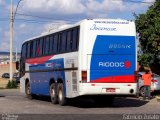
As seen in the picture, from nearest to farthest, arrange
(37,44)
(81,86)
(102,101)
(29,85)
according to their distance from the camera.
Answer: (81,86) < (102,101) < (37,44) < (29,85)

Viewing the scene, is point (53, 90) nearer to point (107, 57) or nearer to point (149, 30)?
point (107, 57)

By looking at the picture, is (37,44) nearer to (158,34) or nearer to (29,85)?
(29,85)

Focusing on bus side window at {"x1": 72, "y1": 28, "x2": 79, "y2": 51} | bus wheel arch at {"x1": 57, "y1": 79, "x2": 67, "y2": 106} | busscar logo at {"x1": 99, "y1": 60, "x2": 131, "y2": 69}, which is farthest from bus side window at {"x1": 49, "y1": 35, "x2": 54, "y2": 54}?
busscar logo at {"x1": 99, "y1": 60, "x2": 131, "y2": 69}

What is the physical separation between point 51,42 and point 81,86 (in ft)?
14.5

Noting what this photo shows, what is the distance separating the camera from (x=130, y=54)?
770 inches

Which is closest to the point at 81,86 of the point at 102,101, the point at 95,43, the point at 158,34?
the point at 95,43

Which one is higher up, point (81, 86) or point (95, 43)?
point (95, 43)

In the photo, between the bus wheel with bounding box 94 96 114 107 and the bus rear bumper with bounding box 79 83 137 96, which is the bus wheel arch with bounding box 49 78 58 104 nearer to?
the bus wheel with bounding box 94 96 114 107

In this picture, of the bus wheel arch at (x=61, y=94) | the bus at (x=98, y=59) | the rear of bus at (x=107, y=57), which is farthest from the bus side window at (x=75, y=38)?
the bus wheel arch at (x=61, y=94)

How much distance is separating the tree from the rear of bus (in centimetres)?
872

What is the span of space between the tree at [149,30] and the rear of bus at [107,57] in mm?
8723

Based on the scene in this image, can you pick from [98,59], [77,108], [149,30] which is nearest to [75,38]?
[98,59]

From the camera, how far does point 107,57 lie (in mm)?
19234

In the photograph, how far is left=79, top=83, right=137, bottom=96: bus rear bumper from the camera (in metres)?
18.9
